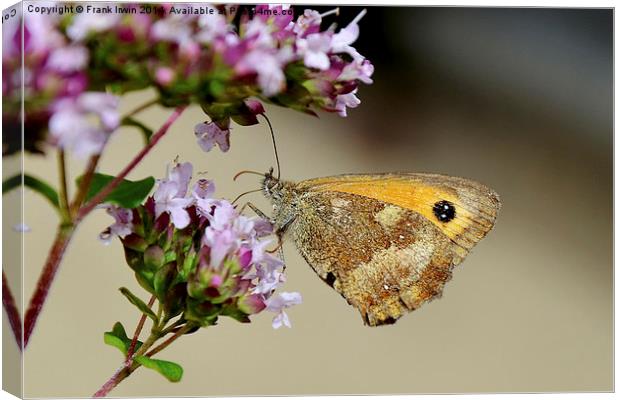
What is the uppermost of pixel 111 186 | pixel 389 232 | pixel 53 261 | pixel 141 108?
pixel 141 108

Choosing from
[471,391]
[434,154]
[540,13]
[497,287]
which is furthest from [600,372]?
[434,154]

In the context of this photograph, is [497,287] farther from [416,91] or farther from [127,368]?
[127,368]

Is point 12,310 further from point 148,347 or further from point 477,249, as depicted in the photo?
point 477,249

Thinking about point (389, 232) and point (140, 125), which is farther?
point (389, 232)

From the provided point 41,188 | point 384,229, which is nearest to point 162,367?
point 41,188

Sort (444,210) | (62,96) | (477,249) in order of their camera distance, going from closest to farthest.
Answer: (62,96), (444,210), (477,249)

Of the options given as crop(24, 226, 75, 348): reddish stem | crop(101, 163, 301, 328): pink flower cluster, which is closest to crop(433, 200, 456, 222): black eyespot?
crop(101, 163, 301, 328): pink flower cluster
